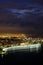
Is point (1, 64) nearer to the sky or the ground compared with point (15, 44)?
nearer to the ground

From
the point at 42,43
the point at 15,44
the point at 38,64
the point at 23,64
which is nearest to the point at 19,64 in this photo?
the point at 23,64

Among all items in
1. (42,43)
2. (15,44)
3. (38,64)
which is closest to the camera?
(38,64)

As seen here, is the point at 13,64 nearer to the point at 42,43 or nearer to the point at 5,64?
the point at 5,64

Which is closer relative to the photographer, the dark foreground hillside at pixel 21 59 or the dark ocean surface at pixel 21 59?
the dark ocean surface at pixel 21 59

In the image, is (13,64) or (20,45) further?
(20,45)

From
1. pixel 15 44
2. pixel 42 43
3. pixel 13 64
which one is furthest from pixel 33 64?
pixel 42 43

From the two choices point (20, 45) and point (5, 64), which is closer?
point (5, 64)

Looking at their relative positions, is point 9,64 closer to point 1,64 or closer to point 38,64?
point 1,64

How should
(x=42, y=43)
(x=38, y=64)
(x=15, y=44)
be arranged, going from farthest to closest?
(x=42, y=43) → (x=15, y=44) → (x=38, y=64)

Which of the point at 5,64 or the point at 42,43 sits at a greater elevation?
the point at 42,43

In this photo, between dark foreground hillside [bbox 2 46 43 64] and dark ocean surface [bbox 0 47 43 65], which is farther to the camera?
dark foreground hillside [bbox 2 46 43 64]
